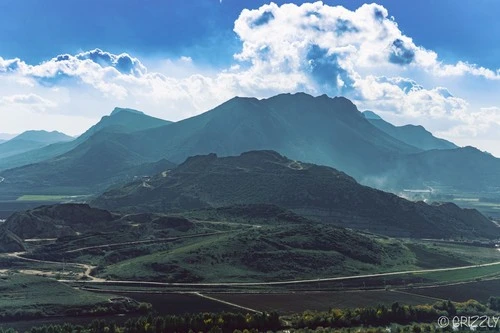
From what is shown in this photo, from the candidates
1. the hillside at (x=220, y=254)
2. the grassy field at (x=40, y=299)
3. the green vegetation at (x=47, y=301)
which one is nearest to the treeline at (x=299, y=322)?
the green vegetation at (x=47, y=301)

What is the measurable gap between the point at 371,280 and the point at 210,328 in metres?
71.3

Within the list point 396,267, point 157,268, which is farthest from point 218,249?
point 396,267

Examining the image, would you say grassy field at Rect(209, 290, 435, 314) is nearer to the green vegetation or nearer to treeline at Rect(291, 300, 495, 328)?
treeline at Rect(291, 300, 495, 328)

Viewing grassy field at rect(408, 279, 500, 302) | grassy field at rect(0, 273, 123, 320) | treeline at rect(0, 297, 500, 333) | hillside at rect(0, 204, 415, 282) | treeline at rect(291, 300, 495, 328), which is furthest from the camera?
hillside at rect(0, 204, 415, 282)

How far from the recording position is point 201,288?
14362 cm

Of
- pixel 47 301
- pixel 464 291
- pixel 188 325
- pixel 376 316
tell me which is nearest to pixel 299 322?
pixel 376 316
